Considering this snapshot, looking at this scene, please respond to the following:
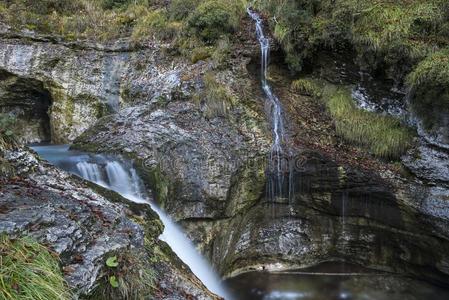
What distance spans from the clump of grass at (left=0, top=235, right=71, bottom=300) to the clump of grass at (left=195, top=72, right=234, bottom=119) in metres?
5.60

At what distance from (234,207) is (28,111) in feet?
22.9

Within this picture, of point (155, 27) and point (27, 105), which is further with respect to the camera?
point (27, 105)

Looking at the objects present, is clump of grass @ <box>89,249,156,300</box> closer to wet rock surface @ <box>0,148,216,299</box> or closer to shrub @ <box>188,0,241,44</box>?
wet rock surface @ <box>0,148,216,299</box>

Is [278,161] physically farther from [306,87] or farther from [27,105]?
[27,105]

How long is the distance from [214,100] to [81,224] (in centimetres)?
509

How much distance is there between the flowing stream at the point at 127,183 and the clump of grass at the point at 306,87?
14.4 ft

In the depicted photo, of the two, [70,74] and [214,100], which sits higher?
[70,74]

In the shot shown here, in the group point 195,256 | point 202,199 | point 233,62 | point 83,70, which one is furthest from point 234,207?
point 83,70

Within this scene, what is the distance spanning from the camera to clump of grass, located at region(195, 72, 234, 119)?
8703 mm

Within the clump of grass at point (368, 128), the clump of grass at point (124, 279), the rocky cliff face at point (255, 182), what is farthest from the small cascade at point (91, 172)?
the clump of grass at point (368, 128)

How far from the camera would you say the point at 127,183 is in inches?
277

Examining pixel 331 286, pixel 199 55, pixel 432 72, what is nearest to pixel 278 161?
pixel 331 286

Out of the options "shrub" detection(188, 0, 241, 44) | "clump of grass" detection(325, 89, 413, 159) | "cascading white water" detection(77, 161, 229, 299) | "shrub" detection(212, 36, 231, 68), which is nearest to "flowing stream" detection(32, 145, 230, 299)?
"cascading white water" detection(77, 161, 229, 299)

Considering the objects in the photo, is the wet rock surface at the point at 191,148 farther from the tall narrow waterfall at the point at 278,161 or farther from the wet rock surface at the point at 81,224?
the wet rock surface at the point at 81,224
